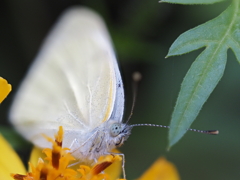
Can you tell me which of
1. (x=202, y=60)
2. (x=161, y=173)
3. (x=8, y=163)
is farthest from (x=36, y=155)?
(x=202, y=60)

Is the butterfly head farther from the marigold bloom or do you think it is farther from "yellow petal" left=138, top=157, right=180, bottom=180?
"yellow petal" left=138, top=157, right=180, bottom=180

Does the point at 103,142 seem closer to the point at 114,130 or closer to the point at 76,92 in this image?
the point at 114,130

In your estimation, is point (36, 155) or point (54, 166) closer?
point (54, 166)

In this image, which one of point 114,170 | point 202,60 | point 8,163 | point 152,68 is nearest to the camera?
point 202,60

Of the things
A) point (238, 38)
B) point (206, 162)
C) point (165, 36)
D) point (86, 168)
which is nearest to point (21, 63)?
point (165, 36)

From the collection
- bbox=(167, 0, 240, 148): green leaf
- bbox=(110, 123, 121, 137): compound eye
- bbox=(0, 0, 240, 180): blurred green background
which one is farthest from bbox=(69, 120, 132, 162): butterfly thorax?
bbox=(0, 0, 240, 180): blurred green background

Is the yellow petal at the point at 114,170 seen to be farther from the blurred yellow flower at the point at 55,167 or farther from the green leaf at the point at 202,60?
the green leaf at the point at 202,60
